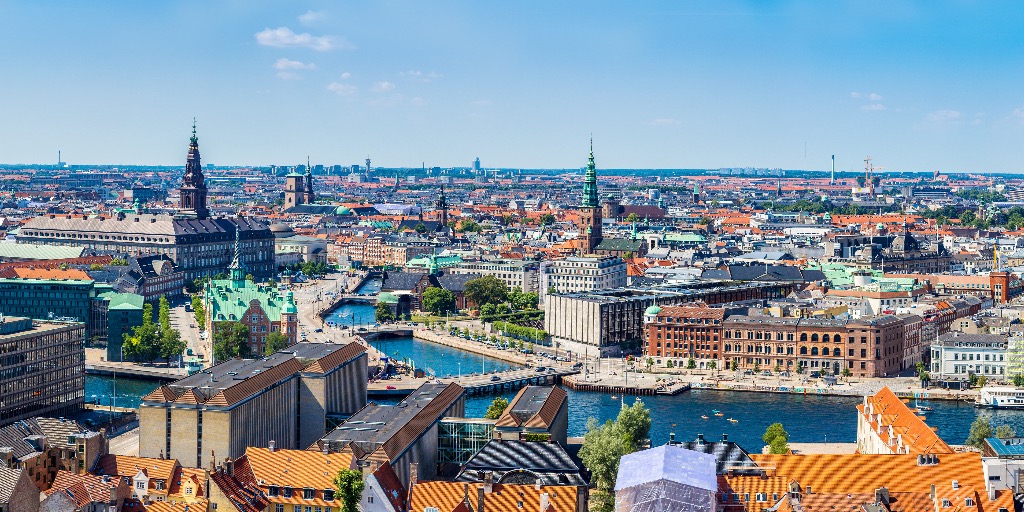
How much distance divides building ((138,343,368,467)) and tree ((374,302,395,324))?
3588cm

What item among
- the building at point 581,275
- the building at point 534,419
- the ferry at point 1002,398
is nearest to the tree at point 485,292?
the building at point 581,275

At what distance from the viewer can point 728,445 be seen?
A: 118 feet

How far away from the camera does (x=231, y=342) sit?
210ft

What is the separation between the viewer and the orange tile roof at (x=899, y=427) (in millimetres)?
37562

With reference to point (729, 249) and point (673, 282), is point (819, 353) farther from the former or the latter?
point (729, 249)

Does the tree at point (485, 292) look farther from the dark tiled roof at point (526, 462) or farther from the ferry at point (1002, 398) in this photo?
the dark tiled roof at point (526, 462)

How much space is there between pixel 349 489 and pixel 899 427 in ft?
51.3

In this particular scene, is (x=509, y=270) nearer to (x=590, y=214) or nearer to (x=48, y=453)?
(x=590, y=214)

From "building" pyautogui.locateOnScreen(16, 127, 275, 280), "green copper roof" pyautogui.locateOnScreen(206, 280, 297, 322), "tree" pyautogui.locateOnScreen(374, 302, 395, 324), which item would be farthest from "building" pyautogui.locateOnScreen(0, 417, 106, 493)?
"building" pyautogui.locateOnScreen(16, 127, 275, 280)

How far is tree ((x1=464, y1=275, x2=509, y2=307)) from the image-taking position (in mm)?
89188

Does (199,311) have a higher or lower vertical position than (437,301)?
higher

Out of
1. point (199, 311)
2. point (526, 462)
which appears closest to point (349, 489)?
point (526, 462)

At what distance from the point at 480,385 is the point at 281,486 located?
27317mm

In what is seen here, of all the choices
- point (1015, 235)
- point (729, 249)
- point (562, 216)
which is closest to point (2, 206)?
point (562, 216)
